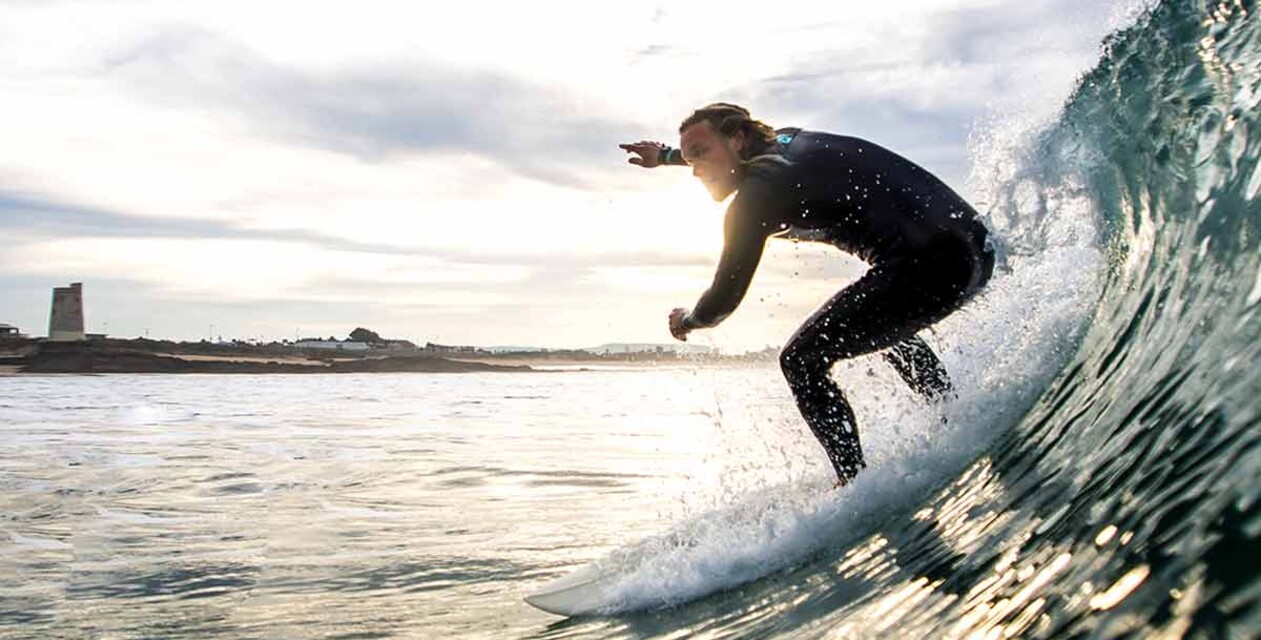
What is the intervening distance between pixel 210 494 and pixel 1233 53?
25.6 feet

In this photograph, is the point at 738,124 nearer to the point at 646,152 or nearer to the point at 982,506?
the point at 646,152

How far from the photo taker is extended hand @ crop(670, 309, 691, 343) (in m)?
4.85

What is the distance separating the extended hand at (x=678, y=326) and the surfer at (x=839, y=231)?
374 mm

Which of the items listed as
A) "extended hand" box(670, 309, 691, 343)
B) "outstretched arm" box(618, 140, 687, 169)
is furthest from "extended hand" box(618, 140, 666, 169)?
"extended hand" box(670, 309, 691, 343)

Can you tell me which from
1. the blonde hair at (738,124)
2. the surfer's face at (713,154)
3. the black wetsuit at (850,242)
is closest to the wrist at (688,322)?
the black wetsuit at (850,242)

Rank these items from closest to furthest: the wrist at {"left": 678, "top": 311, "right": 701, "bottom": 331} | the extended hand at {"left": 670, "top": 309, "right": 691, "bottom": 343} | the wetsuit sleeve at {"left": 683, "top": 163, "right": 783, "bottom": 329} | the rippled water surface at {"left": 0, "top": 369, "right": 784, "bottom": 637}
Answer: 1. the wetsuit sleeve at {"left": 683, "top": 163, "right": 783, "bottom": 329}
2. the rippled water surface at {"left": 0, "top": 369, "right": 784, "bottom": 637}
3. the wrist at {"left": 678, "top": 311, "right": 701, "bottom": 331}
4. the extended hand at {"left": 670, "top": 309, "right": 691, "bottom": 343}

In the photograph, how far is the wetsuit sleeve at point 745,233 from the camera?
13.9 ft

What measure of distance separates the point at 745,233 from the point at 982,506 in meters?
1.46

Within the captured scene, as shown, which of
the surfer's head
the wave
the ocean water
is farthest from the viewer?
the surfer's head

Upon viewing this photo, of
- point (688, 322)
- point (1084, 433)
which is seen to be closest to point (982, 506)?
point (1084, 433)

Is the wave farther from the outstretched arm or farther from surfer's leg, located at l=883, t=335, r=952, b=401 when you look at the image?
the outstretched arm

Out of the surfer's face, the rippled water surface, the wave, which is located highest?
the surfer's face

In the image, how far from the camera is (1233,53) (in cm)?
378

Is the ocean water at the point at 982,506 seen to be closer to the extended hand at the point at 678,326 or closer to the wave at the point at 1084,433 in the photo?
the wave at the point at 1084,433
